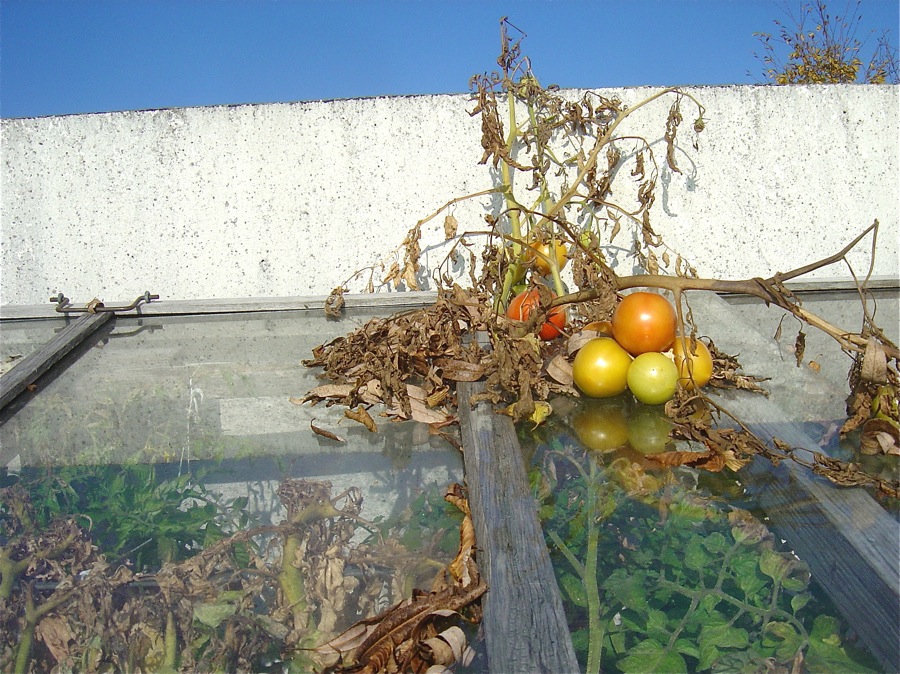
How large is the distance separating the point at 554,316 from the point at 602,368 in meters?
0.31

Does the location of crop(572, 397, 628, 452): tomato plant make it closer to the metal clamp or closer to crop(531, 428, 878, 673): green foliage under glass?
crop(531, 428, 878, 673): green foliage under glass

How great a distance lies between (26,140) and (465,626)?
253 cm

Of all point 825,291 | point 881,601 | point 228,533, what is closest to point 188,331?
point 228,533

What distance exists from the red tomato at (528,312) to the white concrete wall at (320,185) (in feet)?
2.91

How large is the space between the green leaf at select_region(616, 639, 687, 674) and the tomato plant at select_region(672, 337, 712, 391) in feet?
2.24

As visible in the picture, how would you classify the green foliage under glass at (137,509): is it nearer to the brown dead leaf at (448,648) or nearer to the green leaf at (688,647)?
the brown dead leaf at (448,648)

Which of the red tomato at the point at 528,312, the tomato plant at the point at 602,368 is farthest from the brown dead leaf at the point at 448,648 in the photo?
the red tomato at the point at 528,312

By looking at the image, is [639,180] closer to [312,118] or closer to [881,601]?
[312,118]

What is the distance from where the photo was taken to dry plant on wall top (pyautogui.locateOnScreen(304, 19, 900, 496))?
1361mm

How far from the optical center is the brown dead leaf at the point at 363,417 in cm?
161

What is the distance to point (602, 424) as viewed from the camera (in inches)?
60.6

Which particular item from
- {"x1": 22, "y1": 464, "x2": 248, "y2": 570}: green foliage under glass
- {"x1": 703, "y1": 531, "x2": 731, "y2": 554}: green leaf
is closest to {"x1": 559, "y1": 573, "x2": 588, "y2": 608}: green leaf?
{"x1": 703, "y1": 531, "x2": 731, "y2": 554}: green leaf

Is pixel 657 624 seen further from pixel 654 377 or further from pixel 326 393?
pixel 326 393

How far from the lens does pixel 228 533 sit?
47.1 inches
